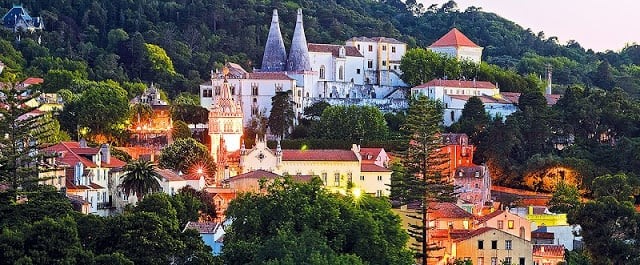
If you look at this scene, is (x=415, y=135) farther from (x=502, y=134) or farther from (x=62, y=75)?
(x=62, y=75)

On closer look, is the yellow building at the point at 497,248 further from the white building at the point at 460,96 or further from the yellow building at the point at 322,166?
the white building at the point at 460,96

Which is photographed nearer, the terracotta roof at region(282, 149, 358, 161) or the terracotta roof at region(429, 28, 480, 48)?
the terracotta roof at region(282, 149, 358, 161)

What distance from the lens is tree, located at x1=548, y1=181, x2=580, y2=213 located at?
233ft

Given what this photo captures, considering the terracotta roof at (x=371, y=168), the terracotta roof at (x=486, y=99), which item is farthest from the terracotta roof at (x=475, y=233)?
the terracotta roof at (x=486, y=99)

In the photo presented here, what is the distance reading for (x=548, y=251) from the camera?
5972cm

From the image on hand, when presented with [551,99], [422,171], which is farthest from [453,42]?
[422,171]

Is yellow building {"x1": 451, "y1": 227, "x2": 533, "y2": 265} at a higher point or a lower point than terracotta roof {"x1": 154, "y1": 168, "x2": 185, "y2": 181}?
lower

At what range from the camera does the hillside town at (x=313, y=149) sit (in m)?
51.9

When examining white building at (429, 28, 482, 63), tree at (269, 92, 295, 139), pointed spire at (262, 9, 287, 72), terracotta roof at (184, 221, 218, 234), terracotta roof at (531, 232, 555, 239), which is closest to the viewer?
terracotta roof at (184, 221, 218, 234)

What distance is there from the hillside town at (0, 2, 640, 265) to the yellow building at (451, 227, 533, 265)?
5 centimetres

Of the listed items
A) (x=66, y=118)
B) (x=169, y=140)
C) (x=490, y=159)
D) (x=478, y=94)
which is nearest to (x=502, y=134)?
(x=490, y=159)

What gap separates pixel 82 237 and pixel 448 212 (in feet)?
78.1

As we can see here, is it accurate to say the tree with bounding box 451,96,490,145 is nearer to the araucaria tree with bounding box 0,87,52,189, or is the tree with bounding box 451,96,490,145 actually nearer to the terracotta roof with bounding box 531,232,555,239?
the terracotta roof with bounding box 531,232,555,239

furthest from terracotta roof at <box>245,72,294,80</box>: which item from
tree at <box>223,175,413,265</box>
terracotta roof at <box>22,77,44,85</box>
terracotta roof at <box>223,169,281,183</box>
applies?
tree at <box>223,175,413,265</box>
